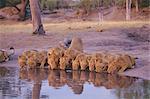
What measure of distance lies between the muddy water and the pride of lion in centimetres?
39

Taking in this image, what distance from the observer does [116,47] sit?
27.7m

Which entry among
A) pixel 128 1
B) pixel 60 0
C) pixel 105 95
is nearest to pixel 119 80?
pixel 105 95

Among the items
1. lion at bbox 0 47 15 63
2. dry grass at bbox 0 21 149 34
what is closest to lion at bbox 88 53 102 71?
lion at bbox 0 47 15 63

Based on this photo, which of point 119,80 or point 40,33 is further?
point 40,33

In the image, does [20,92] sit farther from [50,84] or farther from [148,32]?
[148,32]

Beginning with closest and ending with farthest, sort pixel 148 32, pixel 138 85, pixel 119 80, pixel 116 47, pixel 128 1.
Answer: pixel 138 85 → pixel 119 80 → pixel 116 47 → pixel 148 32 → pixel 128 1

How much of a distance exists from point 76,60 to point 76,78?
1.72m

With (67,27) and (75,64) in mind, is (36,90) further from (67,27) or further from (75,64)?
(67,27)

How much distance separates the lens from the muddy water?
15086mm

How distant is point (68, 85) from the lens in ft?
56.3

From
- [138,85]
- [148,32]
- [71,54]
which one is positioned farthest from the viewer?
[148,32]

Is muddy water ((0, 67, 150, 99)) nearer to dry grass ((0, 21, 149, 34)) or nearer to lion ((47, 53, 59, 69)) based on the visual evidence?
lion ((47, 53, 59, 69))

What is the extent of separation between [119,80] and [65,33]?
1672 centimetres

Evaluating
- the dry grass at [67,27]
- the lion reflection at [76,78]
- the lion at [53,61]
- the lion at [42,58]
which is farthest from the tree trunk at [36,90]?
the dry grass at [67,27]
